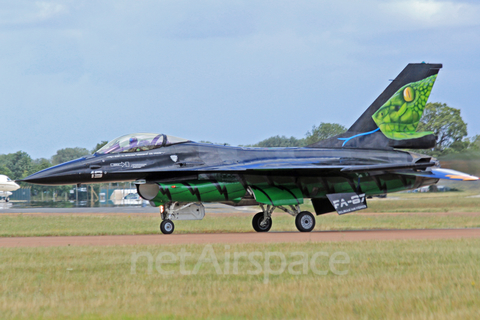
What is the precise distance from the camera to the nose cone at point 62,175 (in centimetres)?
1591

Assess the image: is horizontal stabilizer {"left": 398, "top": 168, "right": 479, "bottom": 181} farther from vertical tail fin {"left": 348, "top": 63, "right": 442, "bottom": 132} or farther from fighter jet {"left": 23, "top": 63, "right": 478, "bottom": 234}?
vertical tail fin {"left": 348, "top": 63, "right": 442, "bottom": 132}

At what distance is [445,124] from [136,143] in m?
45.3

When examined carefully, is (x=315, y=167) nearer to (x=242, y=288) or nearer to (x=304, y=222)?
(x=304, y=222)

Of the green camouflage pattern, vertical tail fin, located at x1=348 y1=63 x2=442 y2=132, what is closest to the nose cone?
vertical tail fin, located at x1=348 y1=63 x2=442 y2=132

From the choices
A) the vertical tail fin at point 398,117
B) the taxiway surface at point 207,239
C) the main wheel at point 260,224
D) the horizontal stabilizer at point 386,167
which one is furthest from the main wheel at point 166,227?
the vertical tail fin at point 398,117

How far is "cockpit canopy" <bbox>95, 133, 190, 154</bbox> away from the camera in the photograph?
16.6 metres

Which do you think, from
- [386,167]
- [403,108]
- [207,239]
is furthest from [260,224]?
[403,108]

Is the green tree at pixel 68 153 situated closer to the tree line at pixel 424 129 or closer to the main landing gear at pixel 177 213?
the tree line at pixel 424 129

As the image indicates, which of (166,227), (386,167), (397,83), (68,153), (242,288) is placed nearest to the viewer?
(242,288)

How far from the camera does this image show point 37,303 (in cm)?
652

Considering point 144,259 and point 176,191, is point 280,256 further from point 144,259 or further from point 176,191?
point 176,191

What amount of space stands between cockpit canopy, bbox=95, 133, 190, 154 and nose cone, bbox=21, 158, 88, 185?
2.67ft

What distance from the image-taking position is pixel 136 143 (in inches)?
657

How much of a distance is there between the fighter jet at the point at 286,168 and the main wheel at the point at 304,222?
0.10 ft
